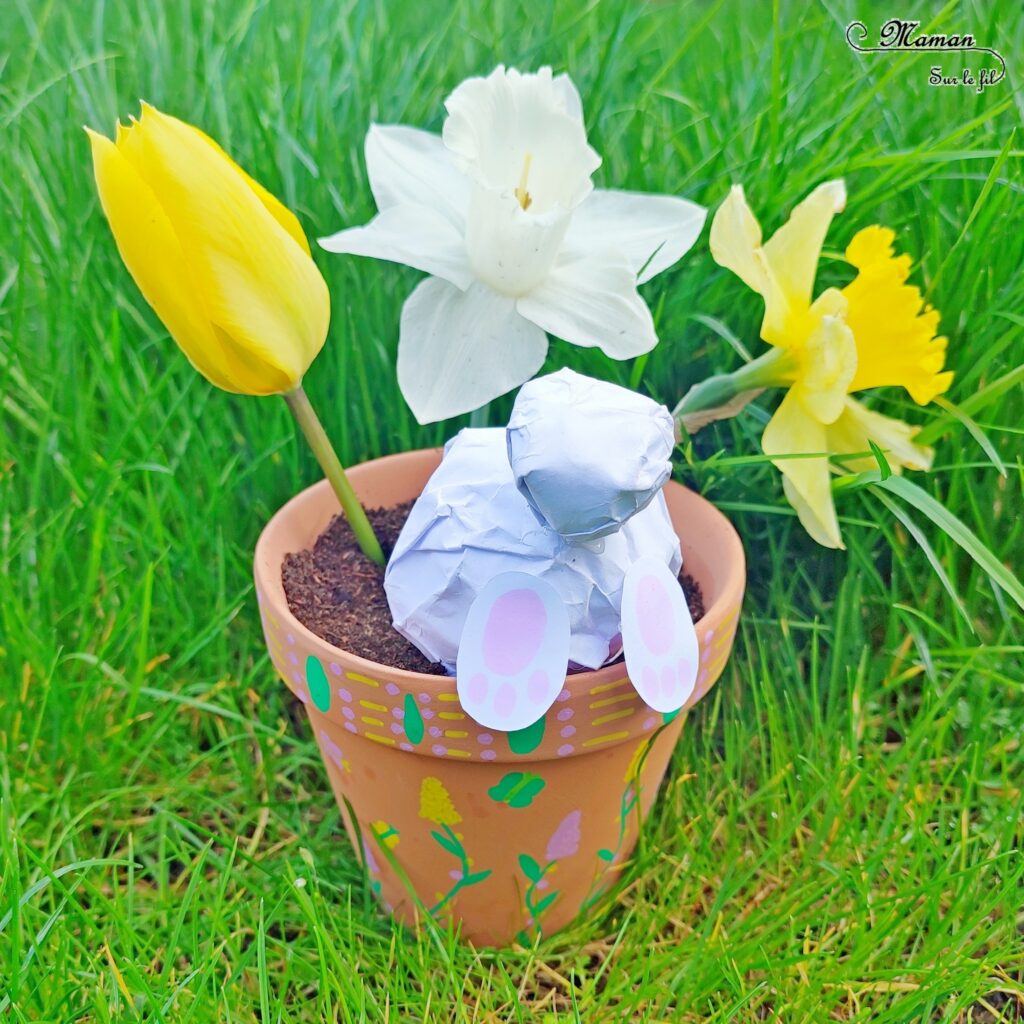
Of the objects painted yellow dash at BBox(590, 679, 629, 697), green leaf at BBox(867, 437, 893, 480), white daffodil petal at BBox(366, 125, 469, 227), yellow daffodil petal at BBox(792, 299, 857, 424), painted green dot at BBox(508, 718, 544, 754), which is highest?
white daffodil petal at BBox(366, 125, 469, 227)

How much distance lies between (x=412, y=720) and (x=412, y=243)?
31 cm

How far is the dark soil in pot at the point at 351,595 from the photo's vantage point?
0.68 m

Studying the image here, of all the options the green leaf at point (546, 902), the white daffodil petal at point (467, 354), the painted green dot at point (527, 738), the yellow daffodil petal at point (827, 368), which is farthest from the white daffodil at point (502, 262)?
the green leaf at point (546, 902)

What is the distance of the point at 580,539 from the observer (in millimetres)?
577

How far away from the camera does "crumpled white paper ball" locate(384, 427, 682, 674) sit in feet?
1.98

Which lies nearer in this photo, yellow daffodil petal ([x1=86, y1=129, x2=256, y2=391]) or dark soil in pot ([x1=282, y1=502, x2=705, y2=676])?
yellow daffodil petal ([x1=86, y1=129, x2=256, y2=391])

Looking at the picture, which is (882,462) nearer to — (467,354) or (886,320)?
(886,320)

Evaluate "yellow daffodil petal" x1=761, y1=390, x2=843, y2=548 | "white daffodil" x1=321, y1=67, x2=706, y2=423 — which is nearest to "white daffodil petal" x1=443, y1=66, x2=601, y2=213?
"white daffodil" x1=321, y1=67, x2=706, y2=423

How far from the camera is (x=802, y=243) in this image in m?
0.71

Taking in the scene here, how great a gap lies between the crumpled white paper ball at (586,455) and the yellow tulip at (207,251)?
0.15 m

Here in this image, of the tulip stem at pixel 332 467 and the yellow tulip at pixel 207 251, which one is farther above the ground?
the yellow tulip at pixel 207 251

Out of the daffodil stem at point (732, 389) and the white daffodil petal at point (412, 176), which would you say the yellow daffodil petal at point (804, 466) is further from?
the white daffodil petal at point (412, 176)

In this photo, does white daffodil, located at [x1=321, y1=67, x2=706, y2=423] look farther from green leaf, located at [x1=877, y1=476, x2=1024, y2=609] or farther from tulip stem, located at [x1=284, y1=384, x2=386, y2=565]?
green leaf, located at [x1=877, y1=476, x2=1024, y2=609]

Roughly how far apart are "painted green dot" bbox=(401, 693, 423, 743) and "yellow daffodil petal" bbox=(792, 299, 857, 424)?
329 millimetres
